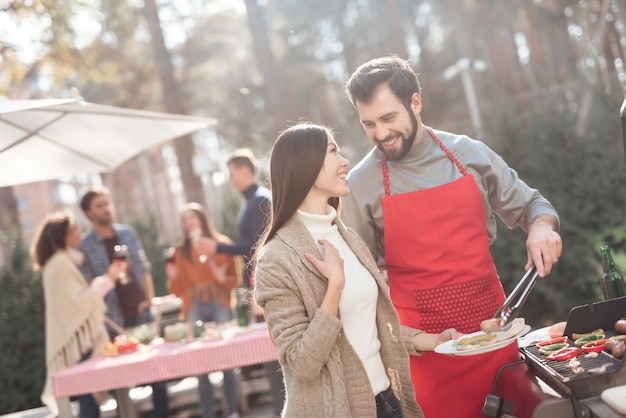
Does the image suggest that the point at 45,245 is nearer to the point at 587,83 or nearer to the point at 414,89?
the point at 414,89

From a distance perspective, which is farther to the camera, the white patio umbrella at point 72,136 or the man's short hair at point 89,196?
the man's short hair at point 89,196

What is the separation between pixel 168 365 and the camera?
420 cm

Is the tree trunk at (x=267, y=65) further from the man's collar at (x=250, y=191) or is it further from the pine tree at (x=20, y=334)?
the man's collar at (x=250, y=191)

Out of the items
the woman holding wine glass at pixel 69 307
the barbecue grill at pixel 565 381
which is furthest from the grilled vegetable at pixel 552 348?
the woman holding wine glass at pixel 69 307

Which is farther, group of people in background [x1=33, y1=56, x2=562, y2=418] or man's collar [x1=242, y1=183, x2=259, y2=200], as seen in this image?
man's collar [x1=242, y1=183, x2=259, y2=200]

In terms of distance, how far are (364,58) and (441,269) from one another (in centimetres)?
1832

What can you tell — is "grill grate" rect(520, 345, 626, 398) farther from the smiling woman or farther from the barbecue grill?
the smiling woman

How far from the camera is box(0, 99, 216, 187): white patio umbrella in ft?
13.6

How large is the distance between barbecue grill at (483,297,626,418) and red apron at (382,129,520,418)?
232mm

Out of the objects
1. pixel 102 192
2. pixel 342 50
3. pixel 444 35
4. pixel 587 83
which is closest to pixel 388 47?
pixel 342 50

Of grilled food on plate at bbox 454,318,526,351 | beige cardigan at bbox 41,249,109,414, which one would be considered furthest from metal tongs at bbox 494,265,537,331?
beige cardigan at bbox 41,249,109,414

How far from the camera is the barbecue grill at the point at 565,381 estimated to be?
5.05 ft

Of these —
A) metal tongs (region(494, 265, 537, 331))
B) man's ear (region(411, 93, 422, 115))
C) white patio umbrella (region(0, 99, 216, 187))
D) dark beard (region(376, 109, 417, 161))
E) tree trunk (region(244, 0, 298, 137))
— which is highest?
tree trunk (region(244, 0, 298, 137))

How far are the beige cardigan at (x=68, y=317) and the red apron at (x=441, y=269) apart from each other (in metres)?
3.08
